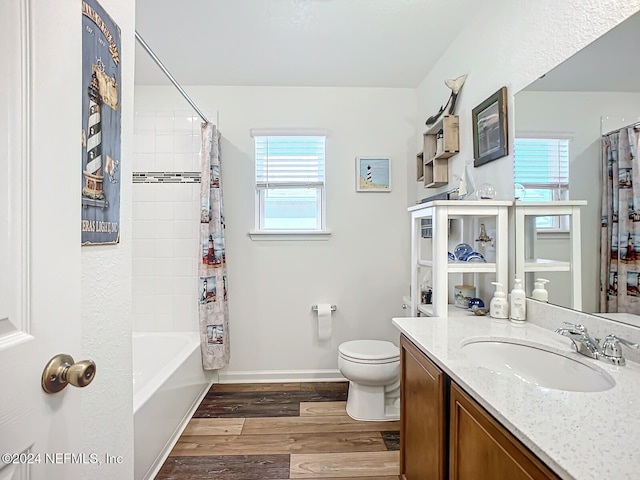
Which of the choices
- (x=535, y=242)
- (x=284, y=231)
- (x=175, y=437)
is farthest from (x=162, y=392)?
(x=535, y=242)

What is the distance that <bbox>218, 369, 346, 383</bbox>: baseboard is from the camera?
2.62 metres

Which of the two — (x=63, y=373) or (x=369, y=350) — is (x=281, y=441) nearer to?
(x=369, y=350)

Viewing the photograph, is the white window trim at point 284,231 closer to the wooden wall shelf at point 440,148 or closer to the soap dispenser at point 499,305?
the wooden wall shelf at point 440,148

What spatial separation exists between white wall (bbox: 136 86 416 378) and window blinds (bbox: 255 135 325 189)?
0.26ft

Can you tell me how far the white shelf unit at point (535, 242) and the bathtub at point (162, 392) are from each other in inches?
74.4

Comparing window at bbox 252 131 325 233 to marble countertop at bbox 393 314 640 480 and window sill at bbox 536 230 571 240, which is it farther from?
marble countertop at bbox 393 314 640 480

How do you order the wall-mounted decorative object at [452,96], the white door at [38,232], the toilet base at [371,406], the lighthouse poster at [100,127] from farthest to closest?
the toilet base at [371,406] → the wall-mounted decorative object at [452,96] → the lighthouse poster at [100,127] → the white door at [38,232]

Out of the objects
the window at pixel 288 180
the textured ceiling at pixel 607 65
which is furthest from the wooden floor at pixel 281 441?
the textured ceiling at pixel 607 65

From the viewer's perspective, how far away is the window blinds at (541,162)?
4.08 feet

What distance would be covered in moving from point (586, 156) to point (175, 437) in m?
2.44

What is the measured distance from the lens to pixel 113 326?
0.94 m

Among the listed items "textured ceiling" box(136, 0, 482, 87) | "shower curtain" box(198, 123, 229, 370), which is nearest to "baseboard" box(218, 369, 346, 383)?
"shower curtain" box(198, 123, 229, 370)

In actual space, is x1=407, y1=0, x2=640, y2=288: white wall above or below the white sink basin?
above

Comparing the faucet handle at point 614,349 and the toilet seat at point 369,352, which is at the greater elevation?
the faucet handle at point 614,349
